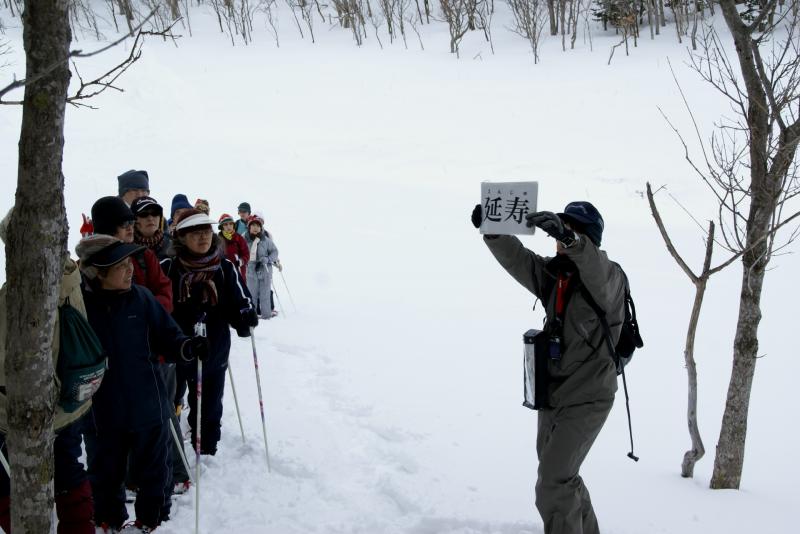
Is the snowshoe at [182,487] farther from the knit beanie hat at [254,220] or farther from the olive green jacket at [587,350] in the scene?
the knit beanie hat at [254,220]

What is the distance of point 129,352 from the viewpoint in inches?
136

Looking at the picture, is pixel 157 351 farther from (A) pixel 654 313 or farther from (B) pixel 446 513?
(A) pixel 654 313

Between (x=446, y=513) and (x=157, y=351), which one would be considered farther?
(x=446, y=513)

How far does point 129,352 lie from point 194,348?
0.35 m

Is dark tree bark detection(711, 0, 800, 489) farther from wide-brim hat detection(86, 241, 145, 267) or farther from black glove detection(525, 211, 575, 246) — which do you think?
wide-brim hat detection(86, 241, 145, 267)

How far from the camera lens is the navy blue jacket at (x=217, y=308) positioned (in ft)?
14.9

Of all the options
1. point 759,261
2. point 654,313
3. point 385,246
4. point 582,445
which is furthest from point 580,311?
point 385,246

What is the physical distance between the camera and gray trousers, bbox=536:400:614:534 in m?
3.33

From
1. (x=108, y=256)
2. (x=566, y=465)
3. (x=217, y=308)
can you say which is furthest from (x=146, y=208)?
(x=566, y=465)

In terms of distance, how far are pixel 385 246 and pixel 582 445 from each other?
12.7m

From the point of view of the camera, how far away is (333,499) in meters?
4.38

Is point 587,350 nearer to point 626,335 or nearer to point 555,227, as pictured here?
point 626,335

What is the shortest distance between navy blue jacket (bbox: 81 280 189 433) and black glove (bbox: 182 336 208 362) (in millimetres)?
31

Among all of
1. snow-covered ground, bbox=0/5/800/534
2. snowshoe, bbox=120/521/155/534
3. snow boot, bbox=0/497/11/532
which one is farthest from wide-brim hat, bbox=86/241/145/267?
snow-covered ground, bbox=0/5/800/534
